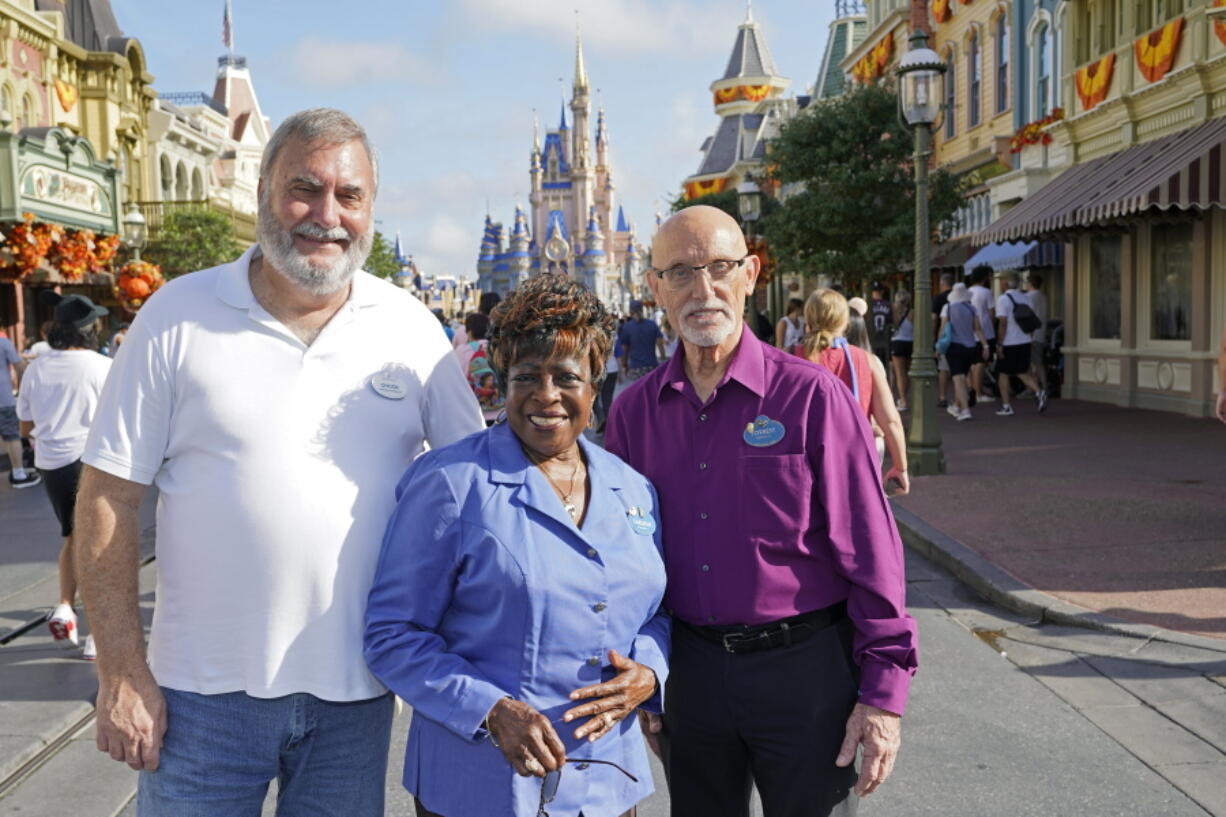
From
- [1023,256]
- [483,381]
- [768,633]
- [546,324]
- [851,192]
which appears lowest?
[768,633]

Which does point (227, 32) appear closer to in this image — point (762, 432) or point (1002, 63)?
point (1002, 63)

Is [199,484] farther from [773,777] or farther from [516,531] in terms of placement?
[773,777]

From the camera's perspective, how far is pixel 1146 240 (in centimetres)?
1862

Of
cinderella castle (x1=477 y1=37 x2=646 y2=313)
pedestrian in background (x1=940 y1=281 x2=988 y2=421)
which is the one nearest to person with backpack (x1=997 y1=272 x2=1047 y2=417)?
pedestrian in background (x1=940 y1=281 x2=988 y2=421)

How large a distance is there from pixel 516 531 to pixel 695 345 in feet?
2.68

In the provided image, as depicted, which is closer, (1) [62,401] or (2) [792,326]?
(1) [62,401]

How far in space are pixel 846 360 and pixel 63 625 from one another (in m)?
4.65

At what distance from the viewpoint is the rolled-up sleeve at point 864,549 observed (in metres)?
2.70

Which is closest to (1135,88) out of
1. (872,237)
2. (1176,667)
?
(872,237)

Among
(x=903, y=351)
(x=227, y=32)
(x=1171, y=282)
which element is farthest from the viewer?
(x=227, y=32)

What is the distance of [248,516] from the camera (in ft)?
8.13

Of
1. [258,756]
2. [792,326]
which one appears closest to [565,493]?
[258,756]

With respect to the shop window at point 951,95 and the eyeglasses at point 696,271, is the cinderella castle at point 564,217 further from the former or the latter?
the eyeglasses at point 696,271

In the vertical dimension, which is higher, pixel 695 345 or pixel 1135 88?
pixel 1135 88
